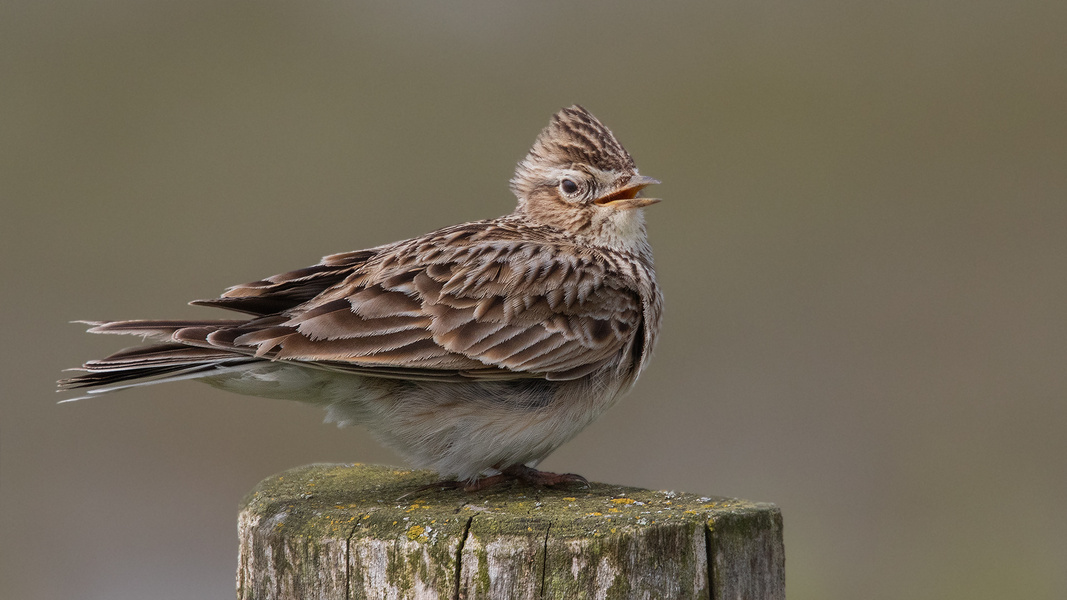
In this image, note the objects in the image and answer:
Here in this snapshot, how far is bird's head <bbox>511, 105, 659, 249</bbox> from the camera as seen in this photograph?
6715 mm

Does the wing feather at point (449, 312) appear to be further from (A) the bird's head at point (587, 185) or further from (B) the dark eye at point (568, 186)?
(B) the dark eye at point (568, 186)

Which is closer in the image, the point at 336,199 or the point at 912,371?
the point at 912,371

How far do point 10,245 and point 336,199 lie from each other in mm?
3607

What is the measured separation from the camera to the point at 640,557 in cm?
430

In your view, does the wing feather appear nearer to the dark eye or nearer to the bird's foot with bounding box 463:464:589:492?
the bird's foot with bounding box 463:464:589:492

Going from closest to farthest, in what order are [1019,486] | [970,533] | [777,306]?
[970,533], [1019,486], [777,306]

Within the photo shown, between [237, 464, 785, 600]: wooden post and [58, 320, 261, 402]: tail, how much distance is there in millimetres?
699

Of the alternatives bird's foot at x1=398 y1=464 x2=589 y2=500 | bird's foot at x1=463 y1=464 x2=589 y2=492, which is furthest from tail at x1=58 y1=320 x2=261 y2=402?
bird's foot at x1=463 y1=464 x2=589 y2=492

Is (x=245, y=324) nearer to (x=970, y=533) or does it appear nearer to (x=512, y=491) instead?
(x=512, y=491)

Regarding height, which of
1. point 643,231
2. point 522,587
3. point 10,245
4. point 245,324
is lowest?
point 522,587

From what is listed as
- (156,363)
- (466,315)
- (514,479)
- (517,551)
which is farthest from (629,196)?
(517,551)

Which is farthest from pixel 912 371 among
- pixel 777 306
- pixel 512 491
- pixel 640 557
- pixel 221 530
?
pixel 640 557

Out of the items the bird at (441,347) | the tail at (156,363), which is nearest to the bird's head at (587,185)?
the bird at (441,347)

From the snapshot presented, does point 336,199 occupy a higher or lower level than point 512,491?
higher
